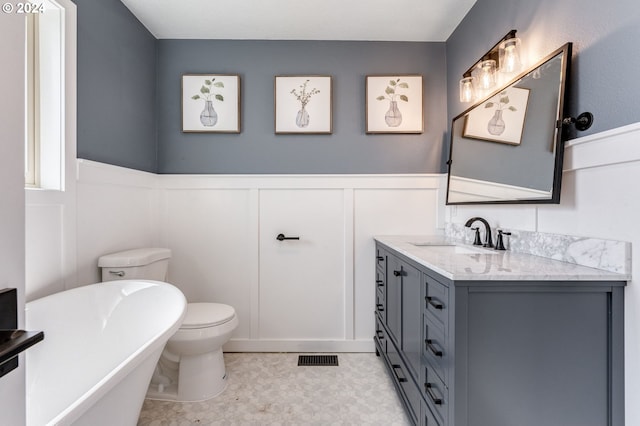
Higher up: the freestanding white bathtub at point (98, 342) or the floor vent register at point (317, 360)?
the freestanding white bathtub at point (98, 342)

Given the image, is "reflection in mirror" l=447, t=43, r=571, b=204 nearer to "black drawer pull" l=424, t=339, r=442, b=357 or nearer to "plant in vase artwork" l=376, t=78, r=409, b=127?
"plant in vase artwork" l=376, t=78, r=409, b=127

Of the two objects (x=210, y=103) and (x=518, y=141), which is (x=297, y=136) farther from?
(x=518, y=141)

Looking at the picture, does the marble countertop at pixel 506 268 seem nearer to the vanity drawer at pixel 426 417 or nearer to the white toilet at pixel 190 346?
the vanity drawer at pixel 426 417

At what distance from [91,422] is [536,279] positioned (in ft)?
4.81

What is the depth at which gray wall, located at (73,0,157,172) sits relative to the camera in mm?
1746

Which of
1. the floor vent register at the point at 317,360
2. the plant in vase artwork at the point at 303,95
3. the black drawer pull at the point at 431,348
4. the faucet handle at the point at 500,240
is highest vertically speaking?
the plant in vase artwork at the point at 303,95

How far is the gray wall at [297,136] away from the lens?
8.05ft

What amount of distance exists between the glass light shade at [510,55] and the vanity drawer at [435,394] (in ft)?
5.03

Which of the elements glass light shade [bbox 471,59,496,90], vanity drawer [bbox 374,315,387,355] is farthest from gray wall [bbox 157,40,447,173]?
vanity drawer [bbox 374,315,387,355]

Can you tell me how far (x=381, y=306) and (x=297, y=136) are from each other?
145cm

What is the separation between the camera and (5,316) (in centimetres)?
42

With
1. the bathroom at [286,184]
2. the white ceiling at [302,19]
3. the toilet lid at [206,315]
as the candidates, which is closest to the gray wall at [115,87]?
the bathroom at [286,184]

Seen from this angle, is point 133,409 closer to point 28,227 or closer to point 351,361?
point 28,227

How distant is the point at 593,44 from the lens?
120 cm
